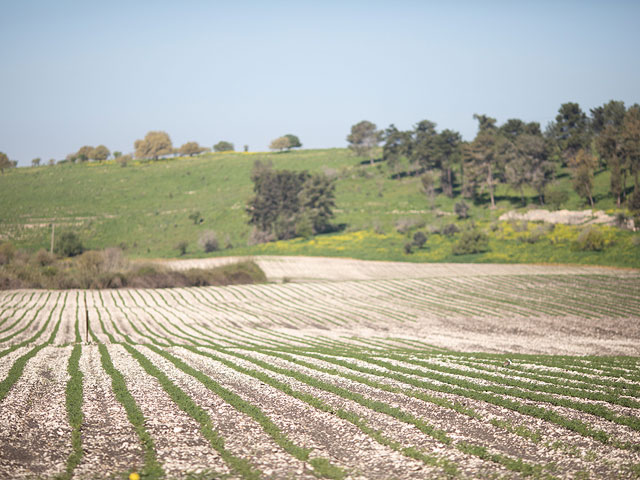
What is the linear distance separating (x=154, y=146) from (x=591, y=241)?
152m

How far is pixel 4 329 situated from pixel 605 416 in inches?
1480

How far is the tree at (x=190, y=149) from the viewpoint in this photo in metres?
191

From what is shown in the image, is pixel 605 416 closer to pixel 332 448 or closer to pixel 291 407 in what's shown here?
pixel 332 448

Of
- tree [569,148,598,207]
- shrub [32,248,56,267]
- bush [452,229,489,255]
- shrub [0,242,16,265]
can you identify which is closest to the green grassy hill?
bush [452,229,489,255]

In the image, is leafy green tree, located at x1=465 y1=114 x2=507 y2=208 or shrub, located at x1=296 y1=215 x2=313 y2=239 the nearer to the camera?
shrub, located at x1=296 y1=215 x2=313 y2=239

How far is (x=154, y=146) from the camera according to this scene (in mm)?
180250

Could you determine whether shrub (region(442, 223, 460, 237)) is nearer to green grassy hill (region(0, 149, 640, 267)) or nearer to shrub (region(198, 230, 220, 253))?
green grassy hill (region(0, 149, 640, 267))

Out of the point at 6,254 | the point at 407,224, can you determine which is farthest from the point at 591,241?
the point at 6,254

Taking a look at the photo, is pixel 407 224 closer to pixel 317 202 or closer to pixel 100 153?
pixel 317 202

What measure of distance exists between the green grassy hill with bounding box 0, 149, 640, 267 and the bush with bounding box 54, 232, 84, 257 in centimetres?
959

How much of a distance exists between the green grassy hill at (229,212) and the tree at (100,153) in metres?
16.3

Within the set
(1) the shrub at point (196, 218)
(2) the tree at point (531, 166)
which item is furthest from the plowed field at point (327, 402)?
(1) the shrub at point (196, 218)

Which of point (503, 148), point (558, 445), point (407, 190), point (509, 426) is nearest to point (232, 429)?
point (509, 426)

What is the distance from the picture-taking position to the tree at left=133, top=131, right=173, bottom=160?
7088 inches
